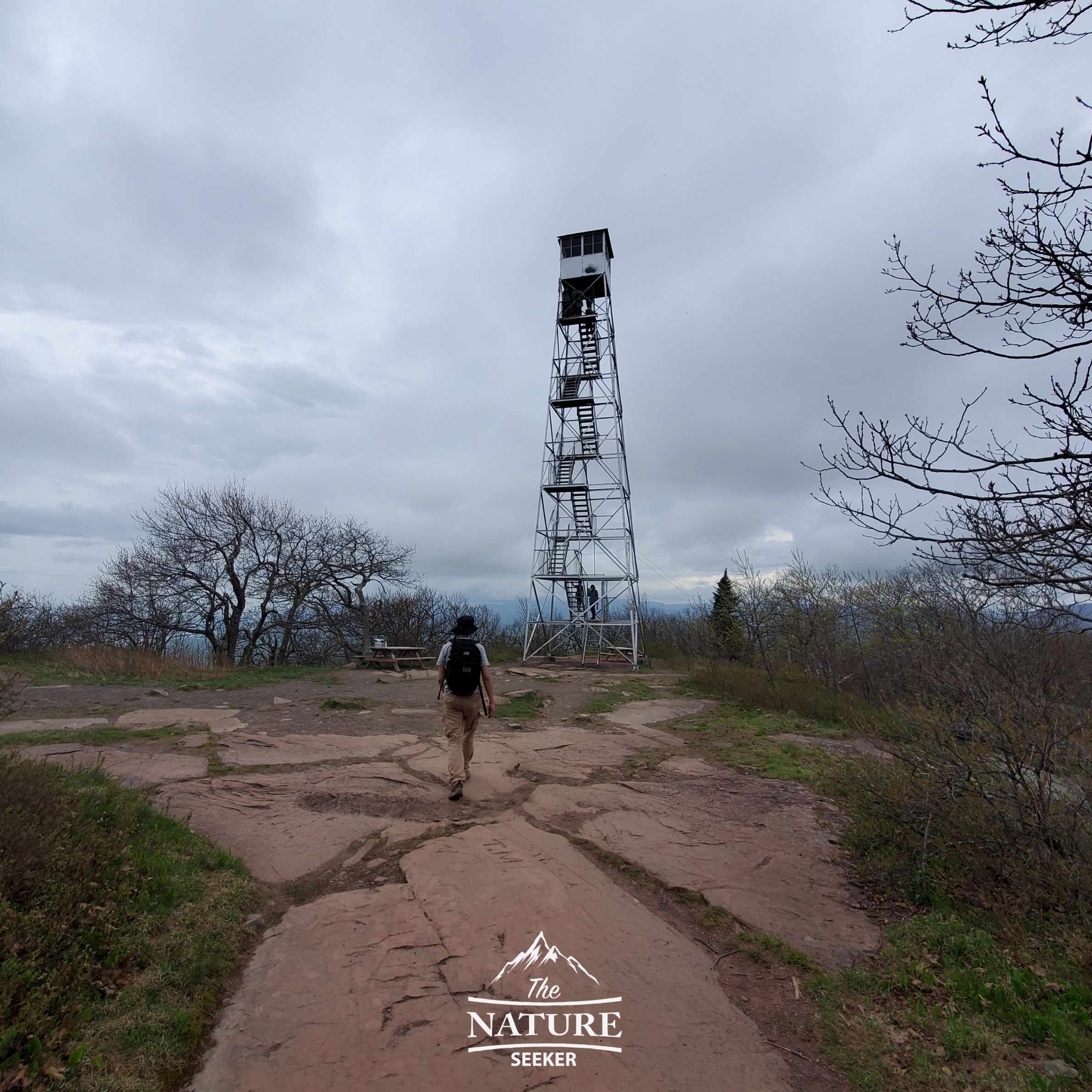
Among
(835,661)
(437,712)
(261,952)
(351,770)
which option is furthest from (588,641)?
(261,952)

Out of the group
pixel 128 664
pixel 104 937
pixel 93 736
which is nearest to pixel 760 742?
pixel 104 937

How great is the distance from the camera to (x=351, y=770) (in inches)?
229

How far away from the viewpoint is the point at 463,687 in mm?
5574

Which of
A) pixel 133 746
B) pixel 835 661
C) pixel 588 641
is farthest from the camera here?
pixel 588 641

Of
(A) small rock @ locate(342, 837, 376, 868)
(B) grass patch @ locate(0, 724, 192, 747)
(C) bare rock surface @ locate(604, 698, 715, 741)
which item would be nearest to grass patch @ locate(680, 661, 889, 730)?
(C) bare rock surface @ locate(604, 698, 715, 741)

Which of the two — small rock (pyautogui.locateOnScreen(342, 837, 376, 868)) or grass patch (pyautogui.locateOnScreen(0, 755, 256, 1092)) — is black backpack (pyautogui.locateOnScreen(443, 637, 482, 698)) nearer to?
small rock (pyautogui.locateOnScreen(342, 837, 376, 868))

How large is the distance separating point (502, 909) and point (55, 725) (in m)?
7.55

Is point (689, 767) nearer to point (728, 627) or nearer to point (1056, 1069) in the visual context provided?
point (1056, 1069)

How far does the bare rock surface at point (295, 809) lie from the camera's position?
3949 millimetres

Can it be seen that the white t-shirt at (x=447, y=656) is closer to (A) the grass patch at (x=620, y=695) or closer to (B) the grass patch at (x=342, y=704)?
(B) the grass patch at (x=342, y=704)

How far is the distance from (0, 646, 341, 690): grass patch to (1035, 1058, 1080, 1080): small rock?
42.6ft

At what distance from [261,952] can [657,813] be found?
322 centimetres

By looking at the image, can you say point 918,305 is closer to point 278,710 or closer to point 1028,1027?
point 1028,1027

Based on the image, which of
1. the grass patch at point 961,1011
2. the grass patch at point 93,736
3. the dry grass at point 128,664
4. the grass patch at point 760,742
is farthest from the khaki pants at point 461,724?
the dry grass at point 128,664
